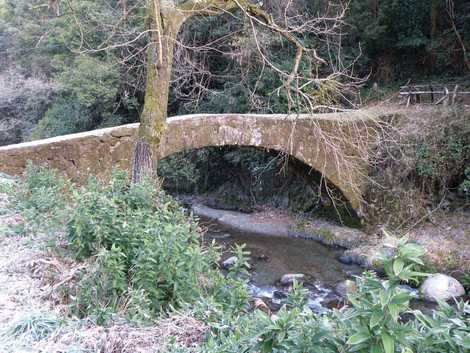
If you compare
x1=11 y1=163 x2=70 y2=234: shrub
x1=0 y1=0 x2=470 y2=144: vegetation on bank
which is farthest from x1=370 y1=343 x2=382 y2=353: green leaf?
x1=0 y1=0 x2=470 y2=144: vegetation on bank

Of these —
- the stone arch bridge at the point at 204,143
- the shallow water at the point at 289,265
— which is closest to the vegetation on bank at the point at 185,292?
the stone arch bridge at the point at 204,143

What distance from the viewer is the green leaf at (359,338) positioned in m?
1.46

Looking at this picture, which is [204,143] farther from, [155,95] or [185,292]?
[185,292]

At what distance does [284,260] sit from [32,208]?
6.41m

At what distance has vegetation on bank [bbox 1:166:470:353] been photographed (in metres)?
1.50

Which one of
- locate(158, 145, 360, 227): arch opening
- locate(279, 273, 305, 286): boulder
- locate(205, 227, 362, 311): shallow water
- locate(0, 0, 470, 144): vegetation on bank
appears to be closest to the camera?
locate(205, 227, 362, 311): shallow water

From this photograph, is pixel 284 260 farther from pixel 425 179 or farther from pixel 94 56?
pixel 94 56

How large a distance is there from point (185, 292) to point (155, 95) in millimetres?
2967

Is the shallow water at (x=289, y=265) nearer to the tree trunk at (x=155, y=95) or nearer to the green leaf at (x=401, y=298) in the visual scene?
the tree trunk at (x=155, y=95)

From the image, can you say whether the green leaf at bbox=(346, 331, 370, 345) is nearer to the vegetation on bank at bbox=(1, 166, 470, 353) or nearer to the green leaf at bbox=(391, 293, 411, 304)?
Result: the vegetation on bank at bbox=(1, 166, 470, 353)

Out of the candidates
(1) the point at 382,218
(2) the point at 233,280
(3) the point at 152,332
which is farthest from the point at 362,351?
(1) the point at 382,218

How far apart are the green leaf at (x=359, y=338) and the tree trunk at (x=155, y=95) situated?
4.06 meters

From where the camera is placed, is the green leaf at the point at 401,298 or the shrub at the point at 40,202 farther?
the shrub at the point at 40,202

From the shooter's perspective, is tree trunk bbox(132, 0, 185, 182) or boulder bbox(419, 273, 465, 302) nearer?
tree trunk bbox(132, 0, 185, 182)
